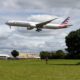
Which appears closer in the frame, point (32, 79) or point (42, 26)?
point (32, 79)

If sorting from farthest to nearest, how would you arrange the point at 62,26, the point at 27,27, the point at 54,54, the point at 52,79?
the point at 54,54
the point at 62,26
the point at 27,27
the point at 52,79

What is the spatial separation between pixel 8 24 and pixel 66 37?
36.7 metres

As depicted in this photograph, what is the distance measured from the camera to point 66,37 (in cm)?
12456

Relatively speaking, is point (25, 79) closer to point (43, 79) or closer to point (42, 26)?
point (43, 79)

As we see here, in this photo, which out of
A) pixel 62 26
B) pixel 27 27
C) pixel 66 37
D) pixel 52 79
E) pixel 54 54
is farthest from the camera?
pixel 54 54

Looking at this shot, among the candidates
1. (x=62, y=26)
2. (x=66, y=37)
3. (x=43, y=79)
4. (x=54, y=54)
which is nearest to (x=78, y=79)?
(x=43, y=79)

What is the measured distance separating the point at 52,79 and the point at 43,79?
65 centimetres

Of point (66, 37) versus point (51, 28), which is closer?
point (51, 28)

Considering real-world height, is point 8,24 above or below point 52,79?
above

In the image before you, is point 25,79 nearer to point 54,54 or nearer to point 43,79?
point 43,79

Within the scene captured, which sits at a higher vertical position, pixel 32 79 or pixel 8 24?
pixel 8 24

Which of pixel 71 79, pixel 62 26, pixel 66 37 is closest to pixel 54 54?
pixel 66 37

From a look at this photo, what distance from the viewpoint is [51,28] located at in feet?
306

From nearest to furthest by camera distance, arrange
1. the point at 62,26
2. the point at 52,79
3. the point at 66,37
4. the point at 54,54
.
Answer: the point at 52,79
the point at 62,26
the point at 66,37
the point at 54,54
